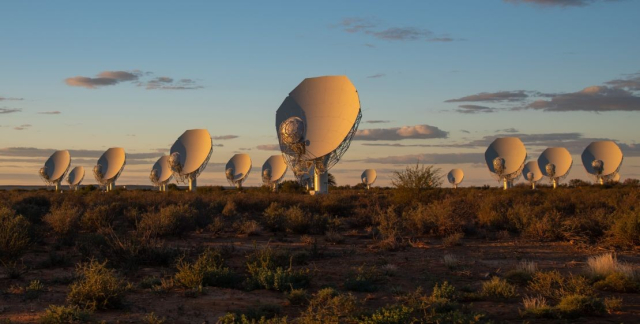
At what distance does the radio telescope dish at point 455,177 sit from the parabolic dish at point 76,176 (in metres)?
46.9

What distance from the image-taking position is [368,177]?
8588 cm

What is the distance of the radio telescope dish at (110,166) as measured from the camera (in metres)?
63.7

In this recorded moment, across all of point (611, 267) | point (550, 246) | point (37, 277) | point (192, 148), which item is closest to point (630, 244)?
point (550, 246)

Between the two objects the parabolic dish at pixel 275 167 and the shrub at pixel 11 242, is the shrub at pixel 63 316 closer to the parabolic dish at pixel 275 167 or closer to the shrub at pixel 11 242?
the shrub at pixel 11 242

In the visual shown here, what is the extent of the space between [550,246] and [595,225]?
8.40 ft

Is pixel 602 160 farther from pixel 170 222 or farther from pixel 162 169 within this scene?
pixel 170 222

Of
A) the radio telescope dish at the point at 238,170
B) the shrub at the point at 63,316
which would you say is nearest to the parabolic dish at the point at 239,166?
the radio telescope dish at the point at 238,170

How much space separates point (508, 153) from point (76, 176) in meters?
51.7

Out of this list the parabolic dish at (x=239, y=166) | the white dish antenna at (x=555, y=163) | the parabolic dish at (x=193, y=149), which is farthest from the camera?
the parabolic dish at (x=239, y=166)

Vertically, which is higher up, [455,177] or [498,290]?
[455,177]

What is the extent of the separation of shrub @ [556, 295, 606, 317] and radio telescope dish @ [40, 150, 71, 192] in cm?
6804

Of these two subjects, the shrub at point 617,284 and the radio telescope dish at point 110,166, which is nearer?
the shrub at point 617,284

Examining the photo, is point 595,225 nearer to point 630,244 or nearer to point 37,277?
point 630,244

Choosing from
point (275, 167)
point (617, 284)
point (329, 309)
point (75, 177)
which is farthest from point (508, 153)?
point (329, 309)
